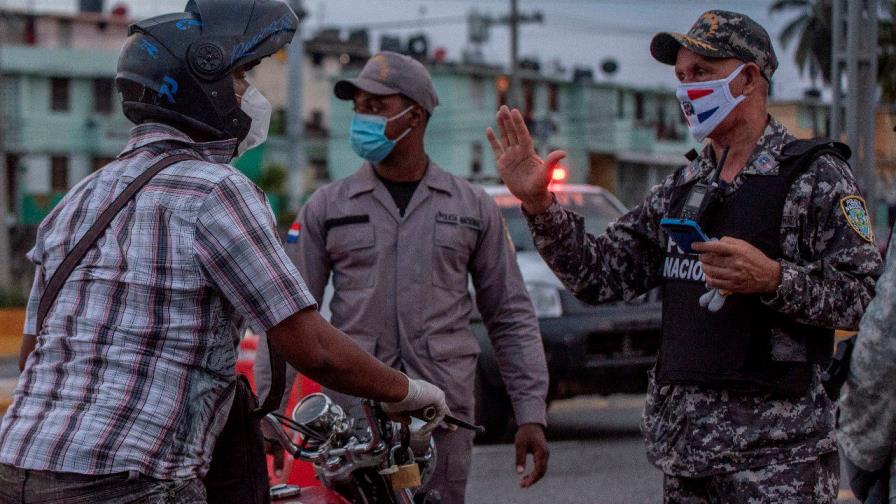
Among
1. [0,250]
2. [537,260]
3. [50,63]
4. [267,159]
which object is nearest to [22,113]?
[50,63]

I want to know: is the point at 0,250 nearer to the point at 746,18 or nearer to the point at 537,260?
the point at 537,260

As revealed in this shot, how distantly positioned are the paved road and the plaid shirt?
4.81 metres

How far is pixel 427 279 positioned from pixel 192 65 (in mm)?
1839

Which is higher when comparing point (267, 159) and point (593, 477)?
point (593, 477)

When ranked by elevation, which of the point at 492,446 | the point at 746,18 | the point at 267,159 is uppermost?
the point at 746,18

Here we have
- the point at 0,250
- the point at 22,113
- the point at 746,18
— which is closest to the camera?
the point at 746,18

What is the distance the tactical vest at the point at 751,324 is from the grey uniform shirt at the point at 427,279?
3.56 ft

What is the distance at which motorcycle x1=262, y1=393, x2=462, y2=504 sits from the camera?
3400 millimetres

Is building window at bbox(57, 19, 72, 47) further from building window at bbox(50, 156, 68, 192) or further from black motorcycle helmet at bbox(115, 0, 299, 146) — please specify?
black motorcycle helmet at bbox(115, 0, 299, 146)

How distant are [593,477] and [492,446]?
133 cm

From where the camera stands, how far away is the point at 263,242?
9.08ft

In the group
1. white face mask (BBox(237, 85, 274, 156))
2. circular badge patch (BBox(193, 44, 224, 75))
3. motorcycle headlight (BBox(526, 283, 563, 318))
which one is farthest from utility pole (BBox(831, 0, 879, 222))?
circular badge patch (BBox(193, 44, 224, 75))

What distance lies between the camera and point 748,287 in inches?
131

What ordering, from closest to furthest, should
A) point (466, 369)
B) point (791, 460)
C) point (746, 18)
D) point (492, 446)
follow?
1. point (791, 460)
2. point (746, 18)
3. point (466, 369)
4. point (492, 446)
